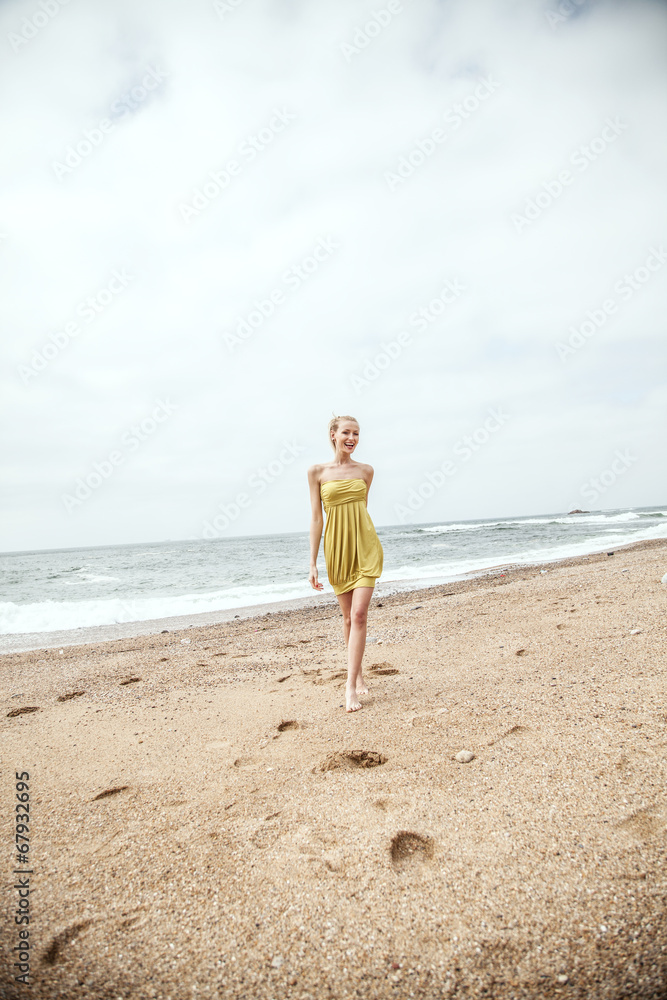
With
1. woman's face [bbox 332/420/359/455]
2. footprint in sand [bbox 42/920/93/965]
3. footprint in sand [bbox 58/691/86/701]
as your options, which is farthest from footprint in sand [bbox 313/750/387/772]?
footprint in sand [bbox 58/691/86/701]

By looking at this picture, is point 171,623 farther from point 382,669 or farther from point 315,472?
point 315,472

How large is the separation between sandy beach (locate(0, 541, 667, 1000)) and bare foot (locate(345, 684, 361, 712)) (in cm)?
9

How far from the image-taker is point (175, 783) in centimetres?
275

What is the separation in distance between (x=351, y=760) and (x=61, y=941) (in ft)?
4.86

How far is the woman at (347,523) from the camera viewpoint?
4.03 metres

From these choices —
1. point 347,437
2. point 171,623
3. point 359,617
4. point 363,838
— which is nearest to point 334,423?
point 347,437

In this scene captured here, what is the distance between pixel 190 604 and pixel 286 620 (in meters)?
4.94

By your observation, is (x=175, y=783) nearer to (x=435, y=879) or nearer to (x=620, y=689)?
(x=435, y=879)

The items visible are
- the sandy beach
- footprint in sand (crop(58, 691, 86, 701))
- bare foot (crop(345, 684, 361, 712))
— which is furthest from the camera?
footprint in sand (crop(58, 691, 86, 701))

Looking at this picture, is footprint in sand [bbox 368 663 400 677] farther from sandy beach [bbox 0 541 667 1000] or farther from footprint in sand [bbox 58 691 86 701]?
footprint in sand [bbox 58 691 86 701]

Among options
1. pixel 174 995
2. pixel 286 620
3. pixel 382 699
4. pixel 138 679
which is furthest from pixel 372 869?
pixel 286 620

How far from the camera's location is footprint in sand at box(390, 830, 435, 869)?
1.96 m

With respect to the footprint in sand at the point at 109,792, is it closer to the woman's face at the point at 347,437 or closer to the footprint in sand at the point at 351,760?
the footprint in sand at the point at 351,760

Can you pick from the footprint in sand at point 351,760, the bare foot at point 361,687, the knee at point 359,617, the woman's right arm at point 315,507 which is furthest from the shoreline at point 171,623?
the footprint in sand at point 351,760
